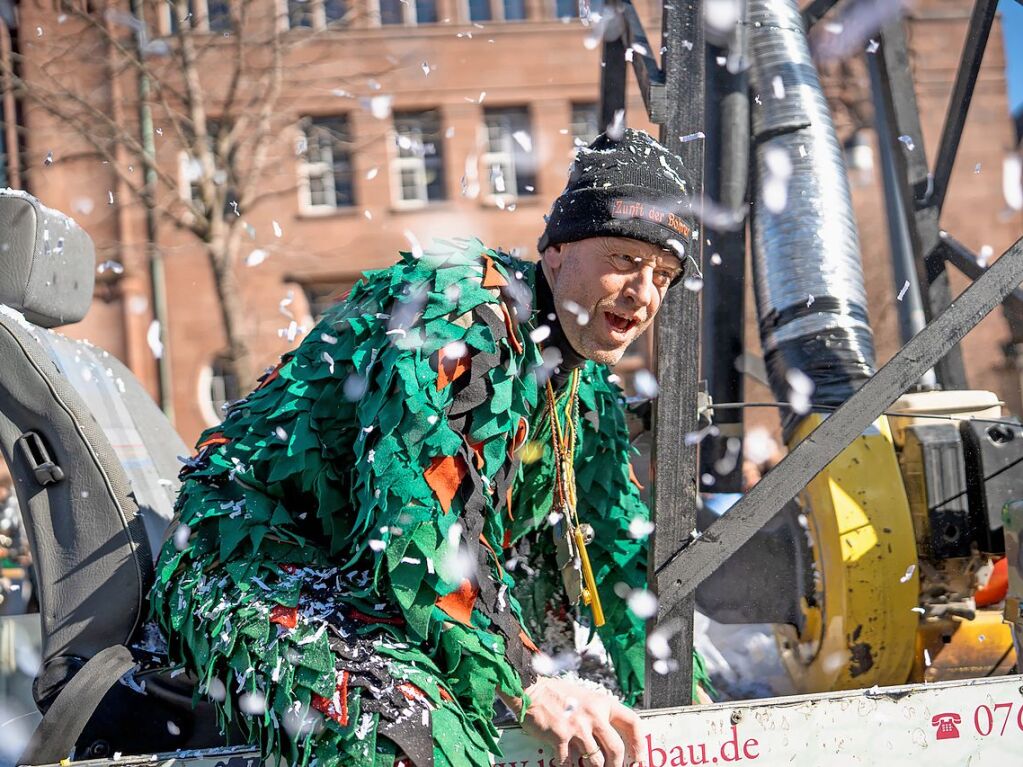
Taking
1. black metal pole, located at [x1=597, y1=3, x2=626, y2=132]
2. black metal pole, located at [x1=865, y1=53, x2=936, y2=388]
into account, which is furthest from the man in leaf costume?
black metal pole, located at [x1=865, y1=53, x2=936, y2=388]

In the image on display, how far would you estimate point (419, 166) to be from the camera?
46.7ft

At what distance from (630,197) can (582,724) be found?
34.6 inches

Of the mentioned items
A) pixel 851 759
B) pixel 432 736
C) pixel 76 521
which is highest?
pixel 76 521

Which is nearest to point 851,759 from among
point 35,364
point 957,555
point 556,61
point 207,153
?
point 957,555

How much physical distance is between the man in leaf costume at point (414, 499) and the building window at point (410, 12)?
1204 cm

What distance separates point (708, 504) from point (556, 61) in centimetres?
1261

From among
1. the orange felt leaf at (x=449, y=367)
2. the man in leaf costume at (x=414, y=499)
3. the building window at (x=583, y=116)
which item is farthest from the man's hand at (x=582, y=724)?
the building window at (x=583, y=116)

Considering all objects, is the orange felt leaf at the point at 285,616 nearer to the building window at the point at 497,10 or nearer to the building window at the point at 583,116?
the building window at the point at 583,116

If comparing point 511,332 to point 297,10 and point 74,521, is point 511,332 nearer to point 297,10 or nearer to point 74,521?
point 74,521

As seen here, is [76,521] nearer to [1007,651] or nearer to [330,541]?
[330,541]

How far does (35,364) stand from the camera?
7.04 feet

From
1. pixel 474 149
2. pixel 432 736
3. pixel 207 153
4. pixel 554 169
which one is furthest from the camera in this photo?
pixel 474 149

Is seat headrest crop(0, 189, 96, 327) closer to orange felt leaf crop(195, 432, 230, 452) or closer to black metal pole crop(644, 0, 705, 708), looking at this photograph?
orange felt leaf crop(195, 432, 230, 452)

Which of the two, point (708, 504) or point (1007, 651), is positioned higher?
point (708, 504)
